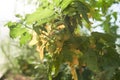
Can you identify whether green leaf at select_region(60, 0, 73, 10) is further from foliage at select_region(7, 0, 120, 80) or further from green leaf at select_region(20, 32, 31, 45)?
green leaf at select_region(20, 32, 31, 45)

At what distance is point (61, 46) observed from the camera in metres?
0.61

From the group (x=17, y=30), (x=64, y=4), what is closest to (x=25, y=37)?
(x=17, y=30)

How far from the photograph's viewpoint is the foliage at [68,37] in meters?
0.59

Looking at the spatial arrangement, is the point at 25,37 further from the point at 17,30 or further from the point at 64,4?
the point at 64,4

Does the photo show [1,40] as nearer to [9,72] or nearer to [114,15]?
[9,72]

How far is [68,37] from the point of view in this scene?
609 mm

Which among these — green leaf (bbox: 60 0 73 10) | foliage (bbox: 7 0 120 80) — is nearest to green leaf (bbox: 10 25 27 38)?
foliage (bbox: 7 0 120 80)

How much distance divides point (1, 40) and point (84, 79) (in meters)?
2.81

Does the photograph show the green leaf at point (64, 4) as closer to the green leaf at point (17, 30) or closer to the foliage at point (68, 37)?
the foliage at point (68, 37)

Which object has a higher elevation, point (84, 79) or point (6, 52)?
point (84, 79)

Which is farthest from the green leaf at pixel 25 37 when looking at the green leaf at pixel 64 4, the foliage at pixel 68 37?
the green leaf at pixel 64 4

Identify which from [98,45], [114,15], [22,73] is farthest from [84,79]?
[22,73]

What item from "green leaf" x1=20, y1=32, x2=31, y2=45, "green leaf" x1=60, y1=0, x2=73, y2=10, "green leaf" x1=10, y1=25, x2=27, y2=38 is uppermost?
"green leaf" x1=60, y1=0, x2=73, y2=10

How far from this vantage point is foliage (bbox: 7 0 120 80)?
1.95 feet
